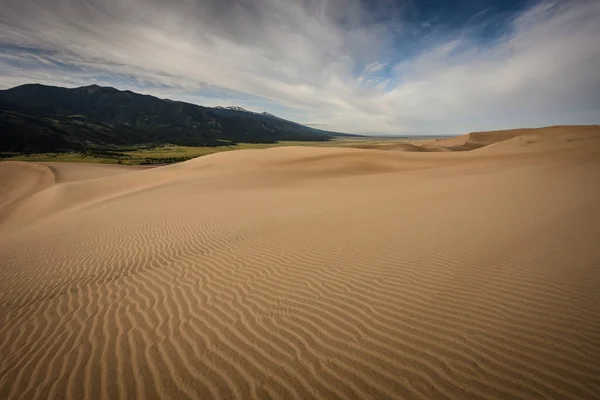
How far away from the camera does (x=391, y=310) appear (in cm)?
367

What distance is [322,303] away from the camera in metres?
4.00

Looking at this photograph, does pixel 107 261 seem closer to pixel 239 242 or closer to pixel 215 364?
pixel 239 242

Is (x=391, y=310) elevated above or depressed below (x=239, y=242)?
above

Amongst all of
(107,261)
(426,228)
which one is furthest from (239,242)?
(426,228)

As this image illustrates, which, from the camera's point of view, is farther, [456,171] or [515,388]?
[456,171]

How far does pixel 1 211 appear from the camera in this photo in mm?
20000

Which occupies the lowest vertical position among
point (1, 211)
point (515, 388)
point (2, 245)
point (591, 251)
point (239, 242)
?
point (1, 211)

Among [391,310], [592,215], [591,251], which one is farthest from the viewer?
[592,215]

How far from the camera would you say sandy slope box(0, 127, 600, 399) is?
268cm

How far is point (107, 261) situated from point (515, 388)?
8367 mm

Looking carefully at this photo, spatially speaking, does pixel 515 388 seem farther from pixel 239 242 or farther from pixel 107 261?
pixel 107 261

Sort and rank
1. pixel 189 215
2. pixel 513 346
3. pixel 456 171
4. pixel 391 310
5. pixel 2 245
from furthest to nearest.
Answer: pixel 456 171 → pixel 189 215 → pixel 2 245 → pixel 391 310 → pixel 513 346

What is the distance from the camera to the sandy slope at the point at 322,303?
2.68 meters

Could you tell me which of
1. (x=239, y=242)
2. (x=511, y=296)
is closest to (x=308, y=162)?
(x=239, y=242)
